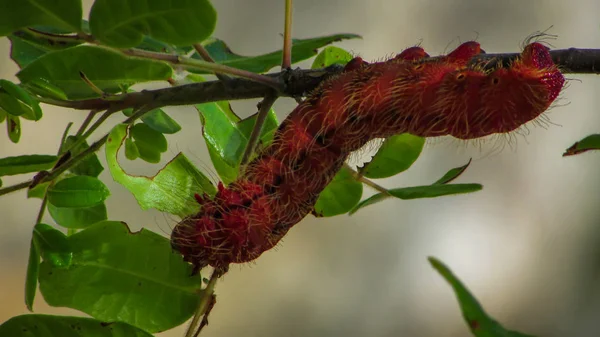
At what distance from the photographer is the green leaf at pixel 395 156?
68 centimetres

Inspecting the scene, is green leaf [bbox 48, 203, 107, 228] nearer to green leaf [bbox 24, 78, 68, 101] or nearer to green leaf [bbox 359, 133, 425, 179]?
green leaf [bbox 24, 78, 68, 101]

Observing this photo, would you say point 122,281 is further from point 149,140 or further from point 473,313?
point 473,313

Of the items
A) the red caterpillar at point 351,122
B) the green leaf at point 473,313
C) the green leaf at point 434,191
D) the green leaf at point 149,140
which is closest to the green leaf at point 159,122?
the green leaf at point 149,140

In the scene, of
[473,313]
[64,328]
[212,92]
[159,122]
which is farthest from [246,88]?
[473,313]

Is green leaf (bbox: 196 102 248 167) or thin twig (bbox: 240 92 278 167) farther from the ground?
green leaf (bbox: 196 102 248 167)

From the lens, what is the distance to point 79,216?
0.67 metres

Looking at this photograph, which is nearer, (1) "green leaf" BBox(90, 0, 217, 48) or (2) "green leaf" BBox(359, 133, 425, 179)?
(1) "green leaf" BBox(90, 0, 217, 48)

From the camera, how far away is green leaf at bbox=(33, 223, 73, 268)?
0.56 m

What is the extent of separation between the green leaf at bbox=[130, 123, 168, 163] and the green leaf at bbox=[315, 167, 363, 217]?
0.55 feet

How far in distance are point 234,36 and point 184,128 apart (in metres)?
0.31

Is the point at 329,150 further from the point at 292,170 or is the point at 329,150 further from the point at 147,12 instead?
the point at 147,12

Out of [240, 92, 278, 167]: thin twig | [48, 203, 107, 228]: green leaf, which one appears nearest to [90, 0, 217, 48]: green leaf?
[240, 92, 278, 167]: thin twig

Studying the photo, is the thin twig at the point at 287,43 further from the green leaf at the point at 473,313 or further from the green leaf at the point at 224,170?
the green leaf at the point at 473,313

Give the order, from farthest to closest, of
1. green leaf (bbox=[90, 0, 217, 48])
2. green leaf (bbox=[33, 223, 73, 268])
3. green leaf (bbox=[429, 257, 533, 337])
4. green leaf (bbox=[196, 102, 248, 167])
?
green leaf (bbox=[196, 102, 248, 167])
green leaf (bbox=[33, 223, 73, 268])
green leaf (bbox=[90, 0, 217, 48])
green leaf (bbox=[429, 257, 533, 337])
